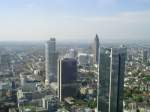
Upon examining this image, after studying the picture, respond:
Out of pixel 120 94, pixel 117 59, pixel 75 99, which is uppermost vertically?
pixel 117 59

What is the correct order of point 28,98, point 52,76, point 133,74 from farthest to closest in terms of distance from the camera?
point 133,74, point 52,76, point 28,98

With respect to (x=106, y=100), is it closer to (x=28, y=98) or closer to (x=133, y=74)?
(x=28, y=98)

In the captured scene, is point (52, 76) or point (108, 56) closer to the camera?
point (108, 56)

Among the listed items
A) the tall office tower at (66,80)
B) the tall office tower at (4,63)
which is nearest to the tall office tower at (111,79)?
the tall office tower at (66,80)

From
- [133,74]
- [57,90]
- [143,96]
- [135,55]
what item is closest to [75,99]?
[57,90]

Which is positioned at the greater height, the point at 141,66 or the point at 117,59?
the point at 117,59

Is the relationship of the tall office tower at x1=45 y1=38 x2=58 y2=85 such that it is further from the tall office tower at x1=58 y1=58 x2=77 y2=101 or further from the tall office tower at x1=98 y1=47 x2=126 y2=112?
the tall office tower at x1=98 y1=47 x2=126 y2=112
